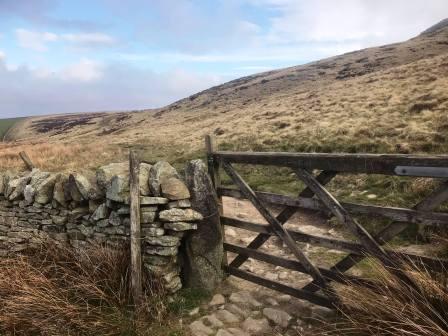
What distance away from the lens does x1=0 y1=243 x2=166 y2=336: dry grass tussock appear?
554 centimetres

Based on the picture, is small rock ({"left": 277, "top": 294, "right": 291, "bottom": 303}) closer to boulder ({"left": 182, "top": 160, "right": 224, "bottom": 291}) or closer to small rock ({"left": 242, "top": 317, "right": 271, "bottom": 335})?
small rock ({"left": 242, "top": 317, "right": 271, "bottom": 335})

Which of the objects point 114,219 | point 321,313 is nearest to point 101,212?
point 114,219

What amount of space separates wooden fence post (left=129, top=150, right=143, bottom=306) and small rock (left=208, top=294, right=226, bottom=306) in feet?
3.58

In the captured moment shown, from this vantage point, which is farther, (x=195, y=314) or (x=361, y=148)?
(x=361, y=148)

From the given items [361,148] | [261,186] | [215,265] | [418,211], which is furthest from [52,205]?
[361,148]

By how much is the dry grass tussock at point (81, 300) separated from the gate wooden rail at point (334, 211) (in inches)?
68.0

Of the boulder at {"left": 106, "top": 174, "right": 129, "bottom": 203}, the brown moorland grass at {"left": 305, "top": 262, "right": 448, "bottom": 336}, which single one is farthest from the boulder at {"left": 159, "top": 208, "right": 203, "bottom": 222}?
the brown moorland grass at {"left": 305, "top": 262, "right": 448, "bottom": 336}

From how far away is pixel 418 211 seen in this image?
14.8 ft

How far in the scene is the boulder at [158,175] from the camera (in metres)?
6.15

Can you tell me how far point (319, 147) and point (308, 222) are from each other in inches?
285

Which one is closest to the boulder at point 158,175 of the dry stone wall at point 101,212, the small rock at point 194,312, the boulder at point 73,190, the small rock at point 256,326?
the dry stone wall at point 101,212

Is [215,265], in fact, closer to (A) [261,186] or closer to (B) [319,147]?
(A) [261,186]

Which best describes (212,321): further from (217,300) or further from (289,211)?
(289,211)

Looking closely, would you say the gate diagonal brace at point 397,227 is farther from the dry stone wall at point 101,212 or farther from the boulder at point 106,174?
the boulder at point 106,174
